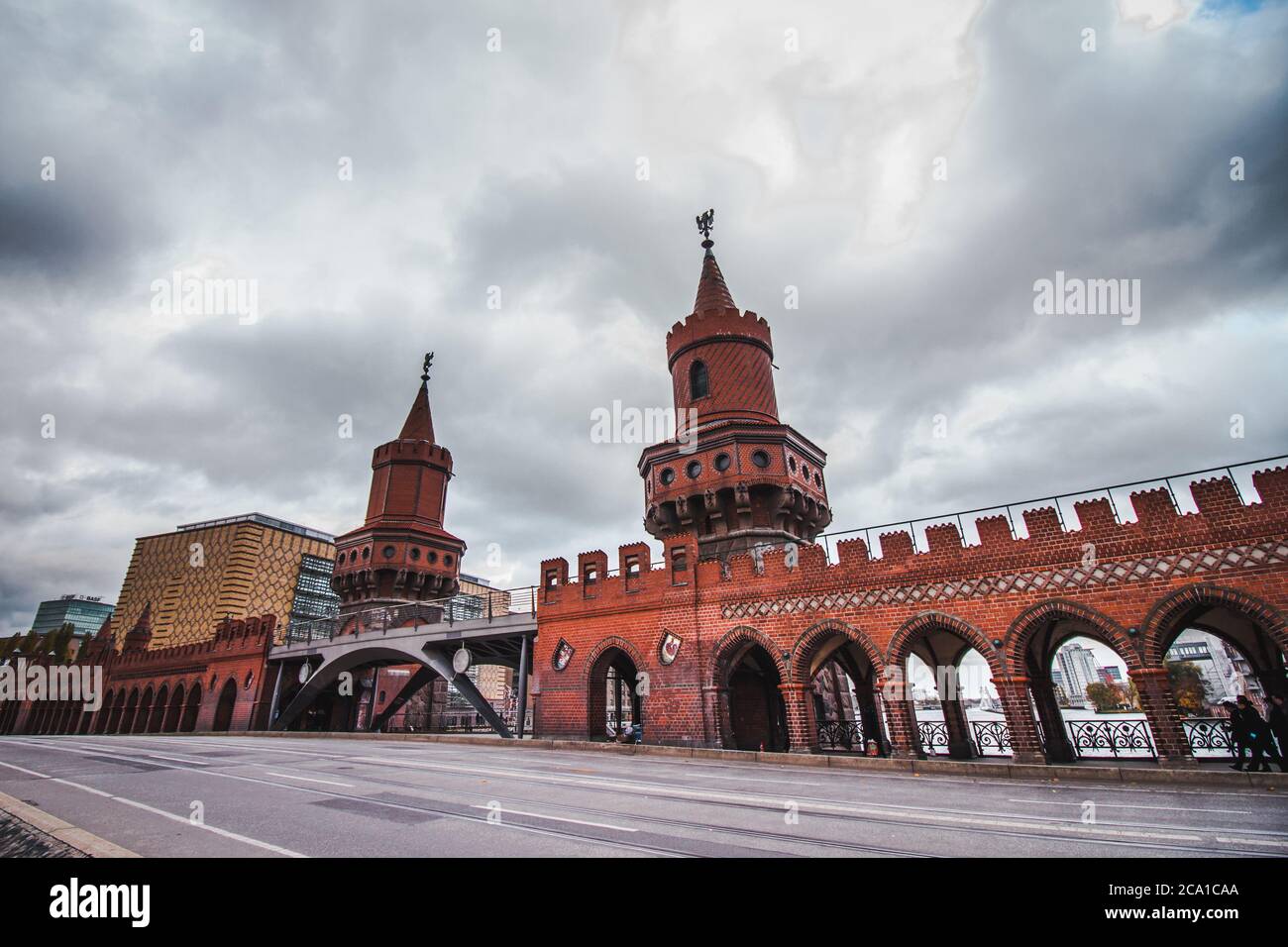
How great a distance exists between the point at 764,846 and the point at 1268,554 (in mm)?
13565

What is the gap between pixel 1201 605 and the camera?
41.5 feet

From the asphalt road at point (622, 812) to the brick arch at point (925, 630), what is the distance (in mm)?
3511

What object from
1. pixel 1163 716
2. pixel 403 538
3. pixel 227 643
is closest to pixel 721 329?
pixel 1163 716

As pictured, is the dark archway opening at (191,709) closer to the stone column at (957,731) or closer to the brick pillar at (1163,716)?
the stone column at (957,731)

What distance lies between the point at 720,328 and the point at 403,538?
22.9m

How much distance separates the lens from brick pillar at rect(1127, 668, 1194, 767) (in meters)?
11.9

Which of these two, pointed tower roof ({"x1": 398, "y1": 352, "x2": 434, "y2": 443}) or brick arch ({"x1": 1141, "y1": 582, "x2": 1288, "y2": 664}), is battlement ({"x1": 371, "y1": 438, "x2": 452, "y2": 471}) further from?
brick arch ({"x1": 1141, "y1": 582, "x2": 1288, "y2": 664})

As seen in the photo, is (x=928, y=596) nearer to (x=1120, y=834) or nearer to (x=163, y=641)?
(x=1120, y=834)

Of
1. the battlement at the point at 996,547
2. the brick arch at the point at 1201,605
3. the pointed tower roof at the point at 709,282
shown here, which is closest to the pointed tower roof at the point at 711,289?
the pointed tower roof at the point at 709,282

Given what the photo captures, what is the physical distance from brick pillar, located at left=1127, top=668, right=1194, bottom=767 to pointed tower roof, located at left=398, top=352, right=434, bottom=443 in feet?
128

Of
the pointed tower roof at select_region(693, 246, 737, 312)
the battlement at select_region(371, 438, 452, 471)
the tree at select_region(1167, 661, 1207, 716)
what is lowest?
the tree at select_region(1167, 661, 1207, 716)

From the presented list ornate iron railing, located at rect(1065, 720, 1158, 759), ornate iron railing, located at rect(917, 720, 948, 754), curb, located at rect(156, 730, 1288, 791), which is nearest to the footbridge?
curb, located at rect(156, 730, 1288, 791)
